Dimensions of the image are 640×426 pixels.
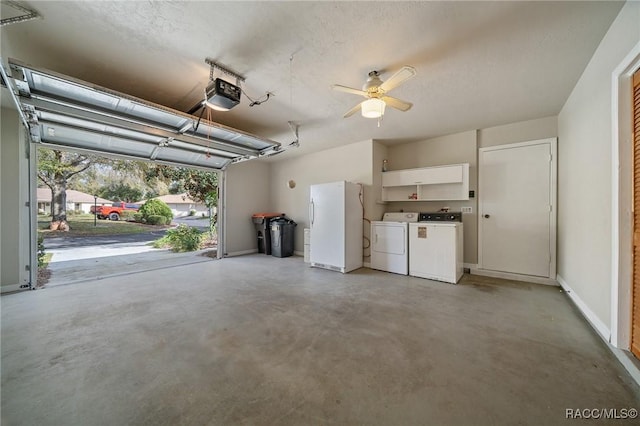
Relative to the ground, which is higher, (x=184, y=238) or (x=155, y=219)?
(x=155, y=219)

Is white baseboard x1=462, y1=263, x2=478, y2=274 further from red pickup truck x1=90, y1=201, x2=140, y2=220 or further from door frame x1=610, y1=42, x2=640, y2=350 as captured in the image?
red pickup truck x1=90, y1=201, x2=140, y2=220

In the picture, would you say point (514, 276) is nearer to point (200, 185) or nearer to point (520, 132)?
point (520, 132)

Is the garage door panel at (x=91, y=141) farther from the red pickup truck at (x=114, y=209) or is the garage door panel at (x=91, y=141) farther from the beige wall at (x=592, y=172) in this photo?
the red pickup truck at (x=114, y=209)

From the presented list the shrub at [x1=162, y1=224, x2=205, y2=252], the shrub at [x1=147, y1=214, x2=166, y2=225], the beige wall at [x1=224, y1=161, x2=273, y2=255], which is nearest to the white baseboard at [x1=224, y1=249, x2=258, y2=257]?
the beige wall at [x1=224, y1=161, x2=273, y2=255]

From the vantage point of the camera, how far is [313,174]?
5.63m

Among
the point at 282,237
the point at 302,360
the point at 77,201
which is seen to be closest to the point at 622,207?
the point at 302,360

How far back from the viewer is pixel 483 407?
4.17ft

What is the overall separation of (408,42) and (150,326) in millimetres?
3563

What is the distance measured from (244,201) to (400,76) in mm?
5055

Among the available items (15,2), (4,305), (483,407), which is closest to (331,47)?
(15,2)

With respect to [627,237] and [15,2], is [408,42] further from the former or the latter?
[15,2]

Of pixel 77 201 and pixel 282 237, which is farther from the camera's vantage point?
pixel 77 201

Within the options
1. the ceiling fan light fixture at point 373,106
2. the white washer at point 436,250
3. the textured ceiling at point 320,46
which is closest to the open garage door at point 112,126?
the textured ceiling at point 320,46

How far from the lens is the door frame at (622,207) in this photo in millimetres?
1668
